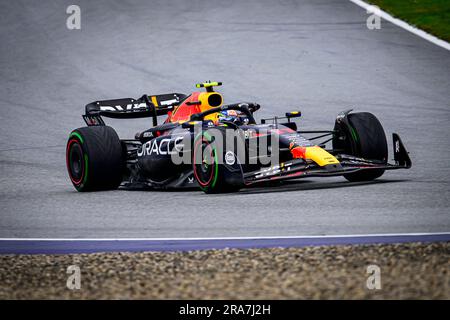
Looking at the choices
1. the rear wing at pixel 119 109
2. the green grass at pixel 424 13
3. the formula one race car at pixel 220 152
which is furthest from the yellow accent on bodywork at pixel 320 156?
the green grass at pixel 424 13

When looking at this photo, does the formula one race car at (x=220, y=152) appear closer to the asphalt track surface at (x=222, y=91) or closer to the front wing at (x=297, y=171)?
the front wing at (x=297, y=171)

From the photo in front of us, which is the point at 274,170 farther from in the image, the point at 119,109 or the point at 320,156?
the point at 119,109

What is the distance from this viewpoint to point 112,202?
11727mm

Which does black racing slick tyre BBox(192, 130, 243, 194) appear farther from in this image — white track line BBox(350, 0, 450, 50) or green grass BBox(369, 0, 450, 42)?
green grass BBox(369, 0, 450, 42)

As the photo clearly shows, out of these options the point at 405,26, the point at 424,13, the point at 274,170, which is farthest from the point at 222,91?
the point at 274,170

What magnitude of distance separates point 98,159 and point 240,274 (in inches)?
239

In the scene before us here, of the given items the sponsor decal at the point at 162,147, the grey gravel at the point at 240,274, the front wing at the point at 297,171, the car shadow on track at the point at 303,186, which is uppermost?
the sponsor decal at the point at 162,147

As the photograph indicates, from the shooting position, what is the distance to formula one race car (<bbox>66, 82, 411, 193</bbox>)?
1136 cm

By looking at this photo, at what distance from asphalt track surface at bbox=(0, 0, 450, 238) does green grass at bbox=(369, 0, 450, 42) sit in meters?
0.73

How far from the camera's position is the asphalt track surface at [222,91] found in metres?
9.83

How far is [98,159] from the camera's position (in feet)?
42.5

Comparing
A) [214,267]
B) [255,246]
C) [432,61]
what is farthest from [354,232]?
[432,61]

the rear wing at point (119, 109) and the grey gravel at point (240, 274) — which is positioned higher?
the rear wing at point (119, 109)

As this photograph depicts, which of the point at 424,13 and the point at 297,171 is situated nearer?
the point at 297,171
